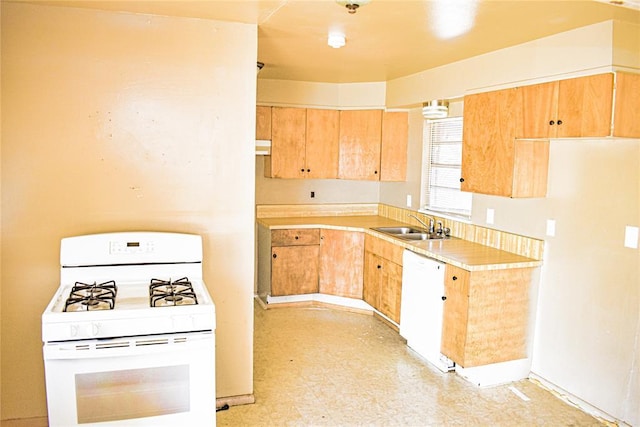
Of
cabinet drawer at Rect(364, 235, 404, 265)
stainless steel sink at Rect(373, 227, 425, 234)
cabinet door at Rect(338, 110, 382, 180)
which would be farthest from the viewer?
cabinet door at Rect(338, 110, 382, 180)

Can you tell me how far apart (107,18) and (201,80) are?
59 centimetres

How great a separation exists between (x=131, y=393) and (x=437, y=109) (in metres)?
3.32

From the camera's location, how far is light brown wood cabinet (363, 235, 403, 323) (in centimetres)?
443

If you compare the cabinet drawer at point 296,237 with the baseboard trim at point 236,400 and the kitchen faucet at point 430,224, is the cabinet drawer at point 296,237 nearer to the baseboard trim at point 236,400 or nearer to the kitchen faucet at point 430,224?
the kitchen faucet at point 430,224

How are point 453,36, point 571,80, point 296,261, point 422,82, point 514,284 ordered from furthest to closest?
point 296,261 < point 422,82 < point 514,284 < point 453,36 < point 571,80

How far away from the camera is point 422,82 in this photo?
465 cm

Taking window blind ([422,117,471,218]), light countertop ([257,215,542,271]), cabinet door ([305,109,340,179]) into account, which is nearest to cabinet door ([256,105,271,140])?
cabinet door ([305,109,340,179])

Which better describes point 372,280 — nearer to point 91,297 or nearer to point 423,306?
point 423,306

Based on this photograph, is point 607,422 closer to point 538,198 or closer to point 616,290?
point 616,290

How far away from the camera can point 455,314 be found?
11.8 ft

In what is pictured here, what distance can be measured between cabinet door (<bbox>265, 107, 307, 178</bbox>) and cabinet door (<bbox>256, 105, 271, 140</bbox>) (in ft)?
0.14

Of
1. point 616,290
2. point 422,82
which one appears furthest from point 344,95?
point 616,290

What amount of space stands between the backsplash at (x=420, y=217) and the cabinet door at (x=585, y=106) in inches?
35.7

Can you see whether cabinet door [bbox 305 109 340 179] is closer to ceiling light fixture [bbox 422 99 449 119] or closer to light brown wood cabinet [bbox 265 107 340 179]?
light brown wood cabinet [bbox 265 107 340 179]
